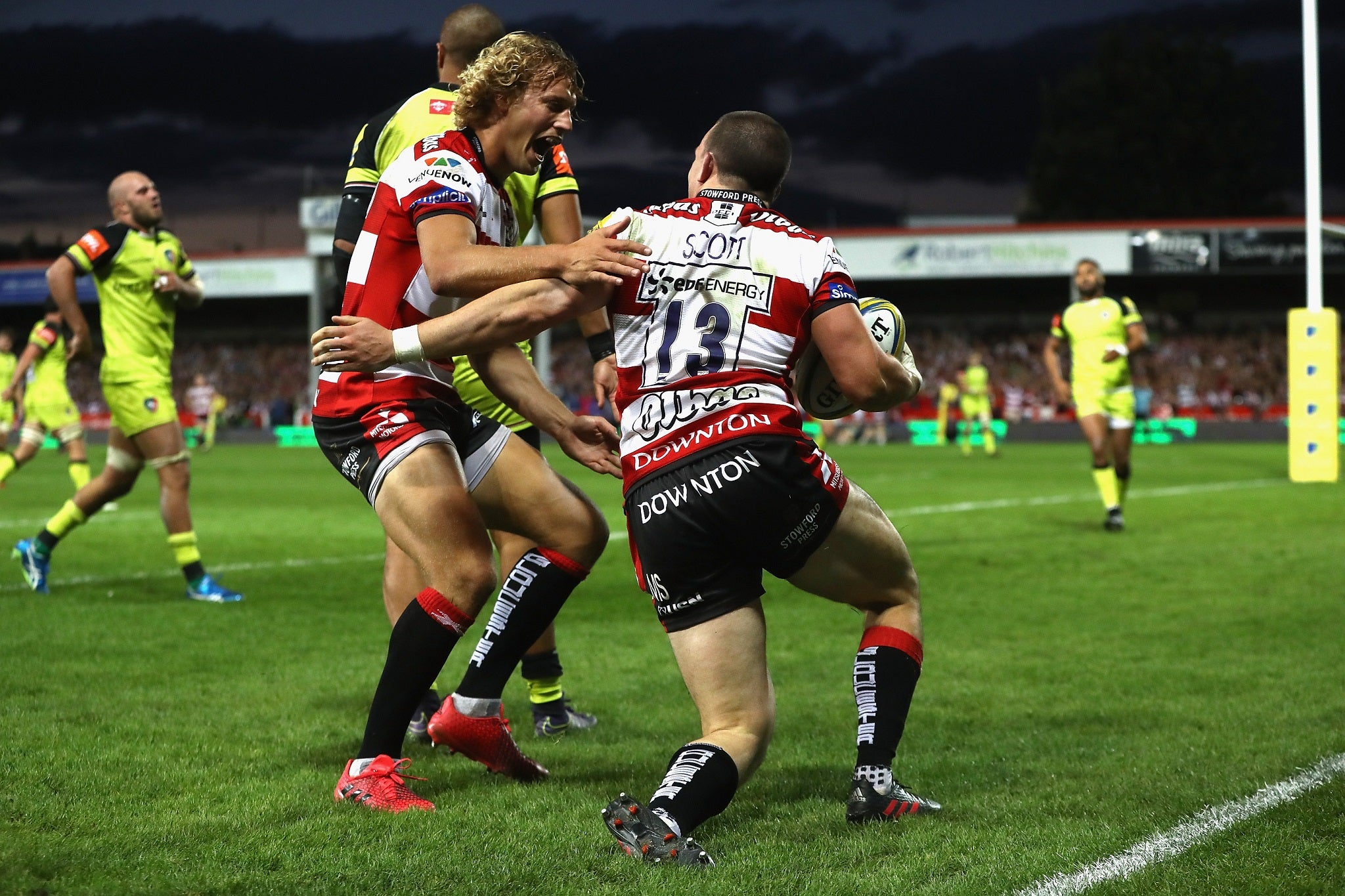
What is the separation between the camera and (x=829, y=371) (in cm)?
353

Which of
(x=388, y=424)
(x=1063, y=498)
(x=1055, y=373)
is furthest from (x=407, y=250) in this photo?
(x=1063, y=498)

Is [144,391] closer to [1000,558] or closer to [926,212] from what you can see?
[1000,558]

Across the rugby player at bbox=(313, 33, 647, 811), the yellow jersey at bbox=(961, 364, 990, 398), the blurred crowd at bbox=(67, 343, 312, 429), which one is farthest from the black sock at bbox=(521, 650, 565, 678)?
the blurred crowd at bbox=(67, 343, 312, 429)

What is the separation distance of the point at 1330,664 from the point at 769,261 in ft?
12.2

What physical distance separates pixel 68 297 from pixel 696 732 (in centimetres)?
511

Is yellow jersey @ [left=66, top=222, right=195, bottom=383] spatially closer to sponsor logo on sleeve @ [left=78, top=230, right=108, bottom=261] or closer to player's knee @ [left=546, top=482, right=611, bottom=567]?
sponsor logo on sleeve @ [left=78, top=230, right=108, bottom=261]

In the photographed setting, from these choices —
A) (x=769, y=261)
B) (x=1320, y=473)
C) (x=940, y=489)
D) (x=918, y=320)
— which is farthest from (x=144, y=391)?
(x=918, y=320)

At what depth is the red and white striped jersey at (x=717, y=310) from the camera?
3.32 meters

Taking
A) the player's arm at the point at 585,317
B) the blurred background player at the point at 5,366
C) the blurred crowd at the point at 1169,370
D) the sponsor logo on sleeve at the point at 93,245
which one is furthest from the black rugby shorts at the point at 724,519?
the blurred crowd at the point at 1169,370

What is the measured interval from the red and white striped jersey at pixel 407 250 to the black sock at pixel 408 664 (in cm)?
64

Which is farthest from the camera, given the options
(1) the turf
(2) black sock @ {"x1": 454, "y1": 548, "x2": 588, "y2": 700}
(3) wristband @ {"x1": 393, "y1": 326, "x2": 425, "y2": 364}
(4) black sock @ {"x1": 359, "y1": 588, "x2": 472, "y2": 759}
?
(2) black sock @ {"x1": 454, "y1": 548, "x2": 588, "y2": 700}

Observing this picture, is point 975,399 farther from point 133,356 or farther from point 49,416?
point 133,356

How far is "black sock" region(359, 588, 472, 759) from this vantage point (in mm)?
3703

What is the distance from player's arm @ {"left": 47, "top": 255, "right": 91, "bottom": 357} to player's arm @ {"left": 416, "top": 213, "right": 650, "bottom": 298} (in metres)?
4.92
